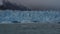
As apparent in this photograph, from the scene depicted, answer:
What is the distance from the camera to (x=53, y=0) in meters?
1.44

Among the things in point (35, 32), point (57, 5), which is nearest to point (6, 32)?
point (35, 32)

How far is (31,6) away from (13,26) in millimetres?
635

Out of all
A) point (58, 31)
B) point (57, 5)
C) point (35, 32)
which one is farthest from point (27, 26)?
point (57, 5)

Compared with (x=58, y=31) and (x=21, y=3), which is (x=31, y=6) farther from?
(x=58, y=31)

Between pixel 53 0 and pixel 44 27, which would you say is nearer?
pixel 44 27

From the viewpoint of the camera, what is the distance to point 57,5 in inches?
55.4

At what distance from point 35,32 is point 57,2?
2.53ft

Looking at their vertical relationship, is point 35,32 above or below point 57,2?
below

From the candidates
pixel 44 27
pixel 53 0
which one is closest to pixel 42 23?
pixel 44 27

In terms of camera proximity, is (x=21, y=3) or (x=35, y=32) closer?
(x=35, y=32)

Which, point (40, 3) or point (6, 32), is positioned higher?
point (40, 3)

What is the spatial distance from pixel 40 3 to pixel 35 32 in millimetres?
682

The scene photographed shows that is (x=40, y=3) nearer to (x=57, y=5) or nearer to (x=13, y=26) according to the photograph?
(x=57, y=5)

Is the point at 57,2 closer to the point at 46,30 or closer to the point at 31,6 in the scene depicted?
the point at 31,6
